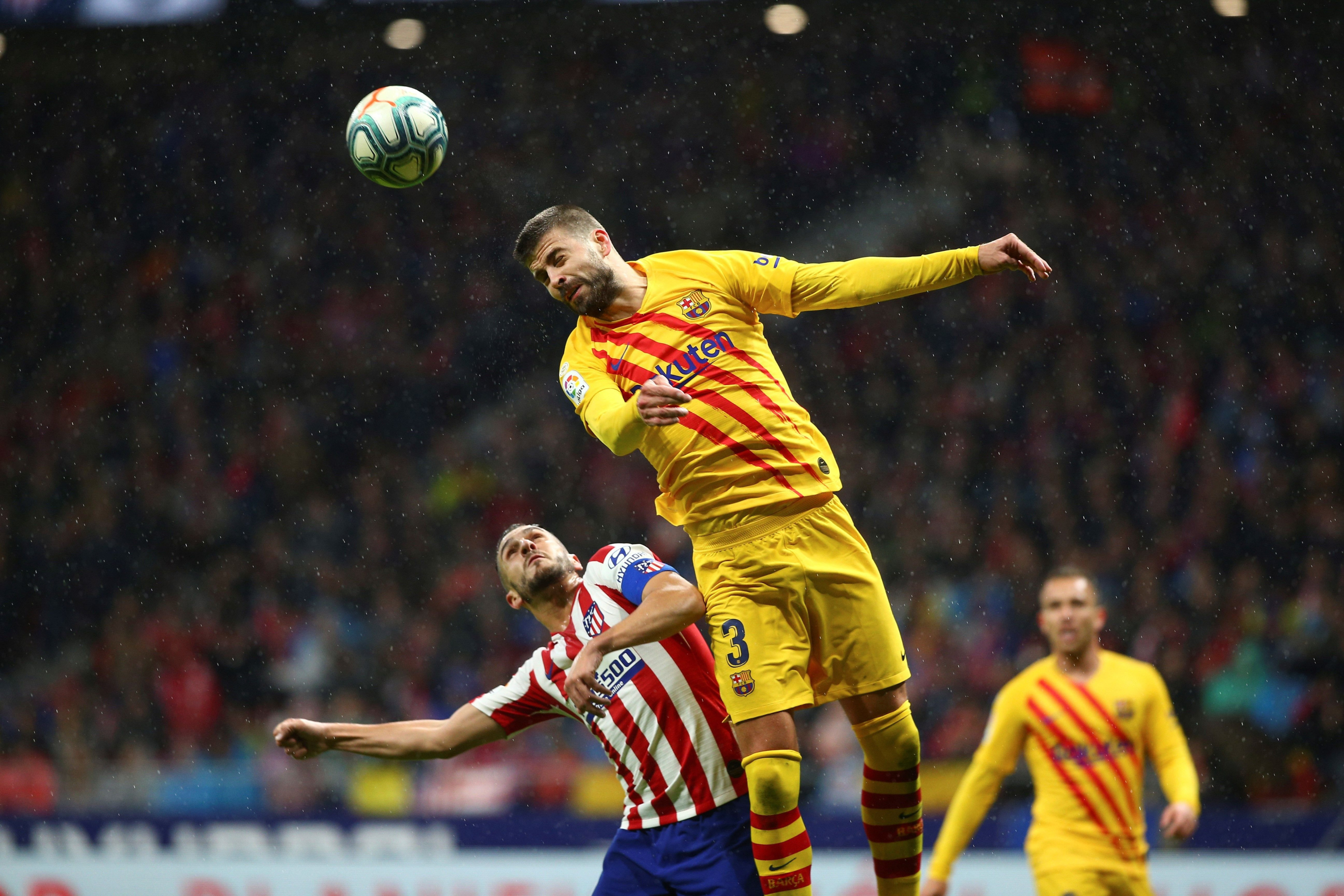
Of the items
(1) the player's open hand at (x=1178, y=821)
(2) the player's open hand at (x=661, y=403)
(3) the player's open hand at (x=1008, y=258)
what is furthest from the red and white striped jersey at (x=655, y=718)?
(1) the player's open hand at (x=1178, y=821)

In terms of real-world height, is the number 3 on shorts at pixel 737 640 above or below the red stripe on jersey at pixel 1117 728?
above

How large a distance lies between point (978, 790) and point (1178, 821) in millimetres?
854

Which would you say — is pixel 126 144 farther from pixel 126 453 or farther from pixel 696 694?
pixel 696 694

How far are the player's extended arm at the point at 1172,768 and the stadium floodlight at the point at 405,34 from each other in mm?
10379

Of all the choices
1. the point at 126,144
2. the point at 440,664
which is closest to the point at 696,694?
the point at 440,664

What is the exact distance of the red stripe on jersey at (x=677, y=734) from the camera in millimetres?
4066

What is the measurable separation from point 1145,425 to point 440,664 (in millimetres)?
6226

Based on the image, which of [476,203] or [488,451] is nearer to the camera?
[488,451]

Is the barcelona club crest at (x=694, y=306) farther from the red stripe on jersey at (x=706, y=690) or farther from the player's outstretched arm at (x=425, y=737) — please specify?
the player's outstretched arm at (x=425, y=737)

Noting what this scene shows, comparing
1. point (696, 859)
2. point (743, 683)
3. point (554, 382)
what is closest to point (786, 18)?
point (554, 382)

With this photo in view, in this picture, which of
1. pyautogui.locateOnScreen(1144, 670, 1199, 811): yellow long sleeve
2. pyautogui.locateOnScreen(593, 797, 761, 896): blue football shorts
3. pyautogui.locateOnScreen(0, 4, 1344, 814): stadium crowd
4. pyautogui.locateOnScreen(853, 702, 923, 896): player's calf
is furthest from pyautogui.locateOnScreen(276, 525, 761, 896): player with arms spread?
pyautogui.locateOnScreen(0, 4, 1344, 814): stadium crowd

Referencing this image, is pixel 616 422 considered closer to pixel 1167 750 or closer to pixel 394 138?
pixel 394 138

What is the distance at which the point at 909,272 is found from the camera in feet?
13.2

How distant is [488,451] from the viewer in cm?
1299
